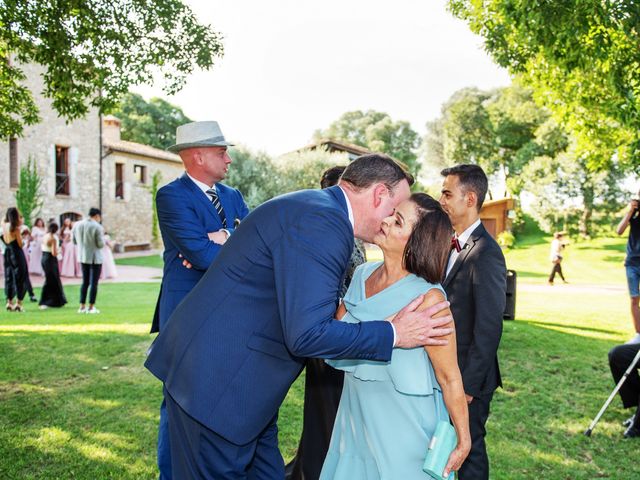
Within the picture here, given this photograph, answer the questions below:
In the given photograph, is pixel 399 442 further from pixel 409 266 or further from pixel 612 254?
pixel 612 254

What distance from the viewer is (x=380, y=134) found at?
7706 centimetres

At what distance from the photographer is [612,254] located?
3394 cm

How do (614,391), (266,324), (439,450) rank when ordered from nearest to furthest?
(266,324) < (439,450) < (614,391)

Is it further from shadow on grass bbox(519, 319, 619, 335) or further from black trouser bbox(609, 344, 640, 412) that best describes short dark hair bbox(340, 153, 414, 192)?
shadow on grass bbox(519, 319, 619, 335)

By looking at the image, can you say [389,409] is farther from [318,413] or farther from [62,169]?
[62,169]

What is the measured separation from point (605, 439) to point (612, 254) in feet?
107

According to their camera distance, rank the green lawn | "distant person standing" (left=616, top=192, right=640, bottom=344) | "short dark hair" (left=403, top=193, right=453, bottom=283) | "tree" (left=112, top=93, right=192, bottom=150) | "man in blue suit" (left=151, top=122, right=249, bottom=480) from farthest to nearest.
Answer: "tree" (left=112, top=93, right=192, bottom=150) → the green lawn → "distant person standing" (left=616, top=192, right=640, bottom=344) → "man in blue suit" (left=151, top=122, right=249, bottom=480) → "short dark hair" (left=403, top=193, right=453, bottom=283)

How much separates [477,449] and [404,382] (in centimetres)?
144

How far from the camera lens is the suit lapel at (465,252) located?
3820 mm

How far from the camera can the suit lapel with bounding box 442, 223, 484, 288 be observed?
382 cm

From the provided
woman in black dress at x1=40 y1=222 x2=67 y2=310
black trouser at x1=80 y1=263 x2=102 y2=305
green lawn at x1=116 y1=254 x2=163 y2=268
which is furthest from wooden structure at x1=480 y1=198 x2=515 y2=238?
black trouser at x1=80 y1=263 x2=102 y2=305

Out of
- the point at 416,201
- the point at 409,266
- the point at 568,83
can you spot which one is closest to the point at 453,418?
the point at 409,266

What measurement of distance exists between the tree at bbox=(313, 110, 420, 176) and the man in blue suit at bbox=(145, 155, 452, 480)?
6496cm

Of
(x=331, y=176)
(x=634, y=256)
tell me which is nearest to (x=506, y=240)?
(x=634, y=256)
